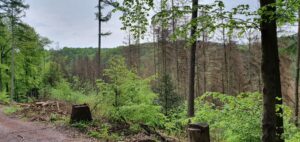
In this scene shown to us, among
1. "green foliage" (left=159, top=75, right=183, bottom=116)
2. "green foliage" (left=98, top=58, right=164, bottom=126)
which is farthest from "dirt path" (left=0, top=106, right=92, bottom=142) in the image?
"green foliage" (left=159, top=75, right=183, bottom=116)

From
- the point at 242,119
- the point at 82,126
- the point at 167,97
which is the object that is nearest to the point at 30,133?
the point at 82,126

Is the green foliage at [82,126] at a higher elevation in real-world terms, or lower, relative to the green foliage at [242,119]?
lower

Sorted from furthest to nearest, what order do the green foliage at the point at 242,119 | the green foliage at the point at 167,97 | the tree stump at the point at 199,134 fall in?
1. the green foliage at the point at 167,97
2. the green foliage at the point at 242,119
3. the tree stump at the point at 199,134

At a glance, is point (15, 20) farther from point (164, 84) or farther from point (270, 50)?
point (270, 50)

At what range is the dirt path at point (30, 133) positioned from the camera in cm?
811

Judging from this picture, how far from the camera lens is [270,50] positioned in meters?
4.23

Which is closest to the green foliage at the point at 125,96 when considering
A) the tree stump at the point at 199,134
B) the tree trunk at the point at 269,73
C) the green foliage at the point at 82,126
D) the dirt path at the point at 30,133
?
the green foliage at the point at 82,126

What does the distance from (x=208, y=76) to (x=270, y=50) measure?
24188mm

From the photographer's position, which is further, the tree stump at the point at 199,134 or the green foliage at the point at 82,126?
the green foliage at the point at 82,126

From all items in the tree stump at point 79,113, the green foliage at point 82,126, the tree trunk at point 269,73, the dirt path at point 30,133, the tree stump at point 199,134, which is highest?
the tree trunk at point 269,73

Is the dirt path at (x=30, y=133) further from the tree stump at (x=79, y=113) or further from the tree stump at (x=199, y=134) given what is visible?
the tree stump at (x=199, y=134)

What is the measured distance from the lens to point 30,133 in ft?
29.2

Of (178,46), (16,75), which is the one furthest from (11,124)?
(16,75)

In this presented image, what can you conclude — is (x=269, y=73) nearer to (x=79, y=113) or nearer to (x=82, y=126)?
(x=82, y=126)
